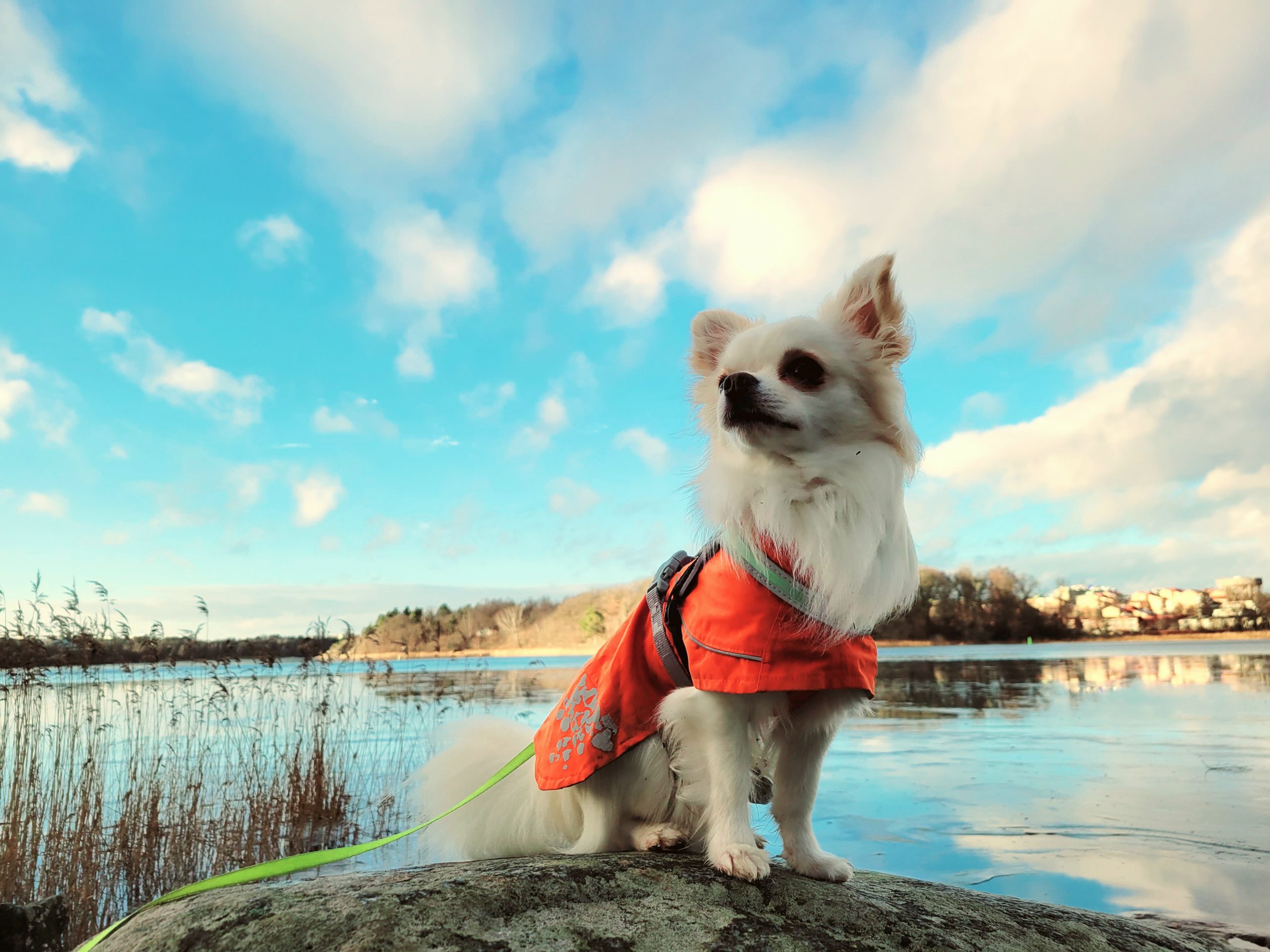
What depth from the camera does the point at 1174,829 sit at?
592 centimetres

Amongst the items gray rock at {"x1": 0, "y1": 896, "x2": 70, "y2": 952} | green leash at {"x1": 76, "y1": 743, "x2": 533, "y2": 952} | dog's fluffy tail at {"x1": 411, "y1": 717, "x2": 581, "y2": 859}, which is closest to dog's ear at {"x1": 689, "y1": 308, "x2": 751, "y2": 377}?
dog's fluffy tail at {"x1": 411, "y1": 717, "x2": 581, "y2": 859}

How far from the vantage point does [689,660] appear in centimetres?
235

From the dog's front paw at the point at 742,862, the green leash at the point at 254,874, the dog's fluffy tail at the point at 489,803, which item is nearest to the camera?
the green leash at the point at 254,874

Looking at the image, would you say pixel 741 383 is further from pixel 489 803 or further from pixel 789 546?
pixel 489 803

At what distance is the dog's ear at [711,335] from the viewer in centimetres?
285

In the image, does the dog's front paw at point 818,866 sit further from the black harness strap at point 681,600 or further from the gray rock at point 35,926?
the gray rock at point 35,926

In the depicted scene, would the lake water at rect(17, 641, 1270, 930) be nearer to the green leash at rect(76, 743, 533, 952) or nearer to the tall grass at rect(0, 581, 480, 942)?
the tall grass at rect(0, 581, 480, 942)

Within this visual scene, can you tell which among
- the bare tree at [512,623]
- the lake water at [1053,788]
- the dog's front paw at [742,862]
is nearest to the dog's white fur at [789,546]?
the dog's front paw at [742,862]

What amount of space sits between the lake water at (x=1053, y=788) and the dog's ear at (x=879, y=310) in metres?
2.03

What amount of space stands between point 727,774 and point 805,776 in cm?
37

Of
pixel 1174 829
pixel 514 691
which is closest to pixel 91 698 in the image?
pixel 1174 829

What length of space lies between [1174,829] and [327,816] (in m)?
7.74

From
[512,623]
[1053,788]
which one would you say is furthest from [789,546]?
[512,623]

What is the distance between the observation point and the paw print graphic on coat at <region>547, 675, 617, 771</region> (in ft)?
8.27
